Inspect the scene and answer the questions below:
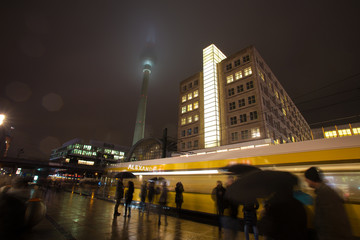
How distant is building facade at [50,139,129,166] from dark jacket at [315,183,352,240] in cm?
10437

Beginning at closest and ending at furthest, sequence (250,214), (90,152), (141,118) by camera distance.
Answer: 1. (250,214)
2. (141,118)
3. (90,152)

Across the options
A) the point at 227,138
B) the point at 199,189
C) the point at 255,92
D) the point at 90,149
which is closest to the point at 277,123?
the point at 255,92

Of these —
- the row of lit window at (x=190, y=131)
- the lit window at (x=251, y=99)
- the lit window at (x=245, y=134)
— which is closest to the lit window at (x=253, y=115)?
the lit window at (x=251, y=99)

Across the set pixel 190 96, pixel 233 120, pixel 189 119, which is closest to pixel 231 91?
pixel 233 120

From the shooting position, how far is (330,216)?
8.45ft

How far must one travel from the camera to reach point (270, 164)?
9.57 meters

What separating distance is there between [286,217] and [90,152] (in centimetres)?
12066

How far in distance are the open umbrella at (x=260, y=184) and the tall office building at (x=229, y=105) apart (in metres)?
25.9

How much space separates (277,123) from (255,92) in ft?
26.9

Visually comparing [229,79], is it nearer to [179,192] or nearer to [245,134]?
[245,134]

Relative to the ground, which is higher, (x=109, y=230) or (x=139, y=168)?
(x=139, y=168)

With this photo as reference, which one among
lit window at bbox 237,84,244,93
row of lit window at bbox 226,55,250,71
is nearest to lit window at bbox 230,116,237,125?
lit window at bbox 237,84,244,93

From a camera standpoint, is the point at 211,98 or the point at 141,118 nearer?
the point at 211,98

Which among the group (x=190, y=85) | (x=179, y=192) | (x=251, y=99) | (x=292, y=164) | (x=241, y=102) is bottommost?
(x=179, y=192)
